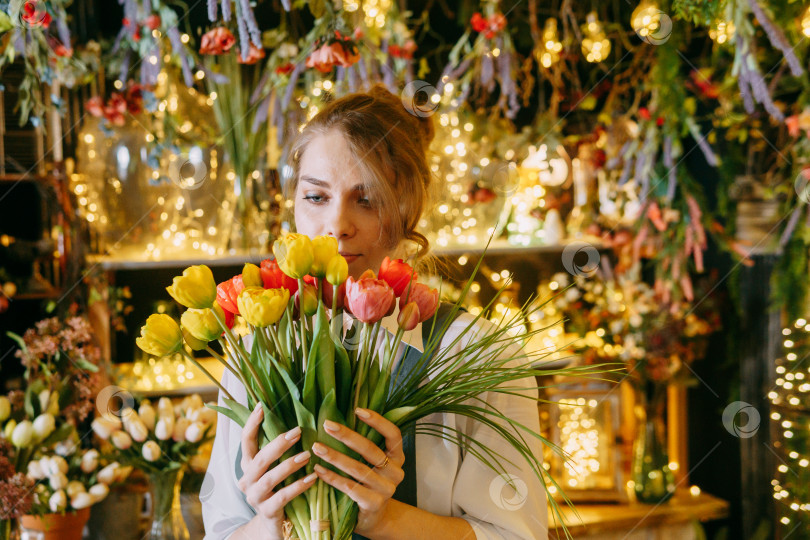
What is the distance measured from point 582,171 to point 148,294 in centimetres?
143

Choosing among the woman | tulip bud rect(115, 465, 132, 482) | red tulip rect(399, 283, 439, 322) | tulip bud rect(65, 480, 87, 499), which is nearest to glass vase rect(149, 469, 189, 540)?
tulip bud rect(115, 465, 132, 482)

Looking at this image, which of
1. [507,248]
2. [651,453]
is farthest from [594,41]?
[651,453]

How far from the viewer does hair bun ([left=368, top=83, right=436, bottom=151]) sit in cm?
110

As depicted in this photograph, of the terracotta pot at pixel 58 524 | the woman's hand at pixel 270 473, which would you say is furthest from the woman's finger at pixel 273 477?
the terracotta pot at pixel 58 524

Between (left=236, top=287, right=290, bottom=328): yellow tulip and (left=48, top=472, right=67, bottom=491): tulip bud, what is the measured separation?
3.82 feet

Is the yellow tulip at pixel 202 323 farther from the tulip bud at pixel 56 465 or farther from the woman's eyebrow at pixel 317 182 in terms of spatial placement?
the tulip bud at pixel 56 465

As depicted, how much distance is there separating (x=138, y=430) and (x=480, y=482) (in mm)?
1003

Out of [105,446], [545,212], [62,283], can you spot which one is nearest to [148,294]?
[62,283]

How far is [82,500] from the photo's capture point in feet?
5.12

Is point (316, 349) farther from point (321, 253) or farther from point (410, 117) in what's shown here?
point (410, 117)

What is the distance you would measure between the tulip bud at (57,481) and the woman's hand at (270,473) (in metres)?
1.01

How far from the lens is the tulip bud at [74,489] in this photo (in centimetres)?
157

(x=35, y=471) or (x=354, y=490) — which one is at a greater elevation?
(x=354, y=490)

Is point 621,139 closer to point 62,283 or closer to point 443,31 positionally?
point 443,31
